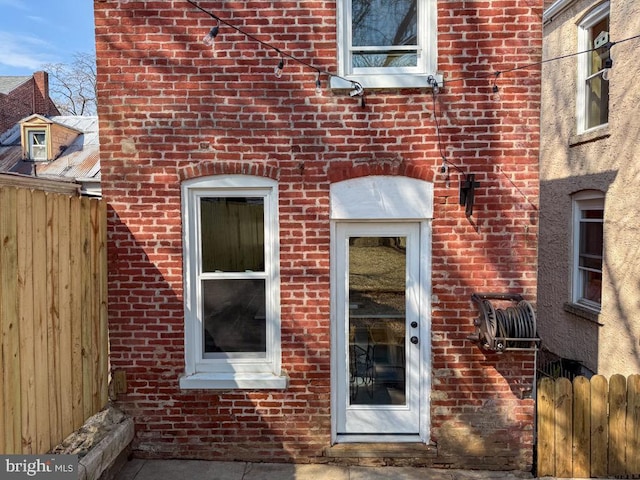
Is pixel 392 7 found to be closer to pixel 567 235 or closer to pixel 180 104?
pixel 180 104

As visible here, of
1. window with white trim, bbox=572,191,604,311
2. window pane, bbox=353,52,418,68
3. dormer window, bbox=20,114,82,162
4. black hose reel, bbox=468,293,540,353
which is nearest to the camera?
black hose reel, bbox=468,293,540,353

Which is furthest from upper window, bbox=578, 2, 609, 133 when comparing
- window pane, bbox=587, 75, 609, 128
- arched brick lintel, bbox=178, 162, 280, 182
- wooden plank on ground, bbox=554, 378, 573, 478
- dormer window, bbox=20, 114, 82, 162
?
dormer window, bbox=20, 114, 82, 162

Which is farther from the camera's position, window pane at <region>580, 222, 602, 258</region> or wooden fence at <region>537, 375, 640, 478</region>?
window pane at <region>580, 222, 602, 258</region>

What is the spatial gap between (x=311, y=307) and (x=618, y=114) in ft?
17.3

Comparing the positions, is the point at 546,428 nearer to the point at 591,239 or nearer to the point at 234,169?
the point at 234,169

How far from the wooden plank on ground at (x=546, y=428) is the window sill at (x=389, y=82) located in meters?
2.92

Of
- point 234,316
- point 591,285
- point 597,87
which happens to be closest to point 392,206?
point 234,316

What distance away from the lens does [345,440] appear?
14.9 feet

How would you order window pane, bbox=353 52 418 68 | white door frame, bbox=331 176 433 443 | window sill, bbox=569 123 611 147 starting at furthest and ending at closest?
window sill, bbox=569 123 611 147, window pane, bbox=353 52 418 68, white door frame, bbox=331 176 433 443

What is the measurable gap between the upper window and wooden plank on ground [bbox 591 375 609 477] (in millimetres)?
4583

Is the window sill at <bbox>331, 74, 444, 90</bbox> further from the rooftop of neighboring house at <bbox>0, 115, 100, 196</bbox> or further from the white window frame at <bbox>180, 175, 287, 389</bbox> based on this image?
the rooftop of neighboring house at <bbox>0, 115, 100, 196</bbox>

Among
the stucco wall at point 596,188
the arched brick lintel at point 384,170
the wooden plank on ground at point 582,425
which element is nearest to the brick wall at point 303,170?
the arched brick lintel at point 384,170

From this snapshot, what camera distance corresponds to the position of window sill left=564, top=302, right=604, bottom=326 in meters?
7.05

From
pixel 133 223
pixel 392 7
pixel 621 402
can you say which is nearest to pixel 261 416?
pixel 133 223
